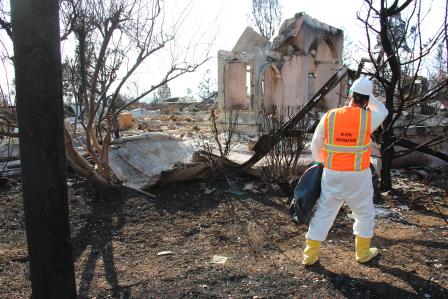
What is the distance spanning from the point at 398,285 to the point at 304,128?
124 inches

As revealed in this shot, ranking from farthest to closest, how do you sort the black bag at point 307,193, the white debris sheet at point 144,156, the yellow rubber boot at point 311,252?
the white debris sheet at point 144,156, the black bag at point 307,193, the yellow rubber boot at point 311,252

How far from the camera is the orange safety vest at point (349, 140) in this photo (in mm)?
3539

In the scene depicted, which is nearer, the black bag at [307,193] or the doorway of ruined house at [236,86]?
the black bag at [307,193]

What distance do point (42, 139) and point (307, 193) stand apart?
2.39 m

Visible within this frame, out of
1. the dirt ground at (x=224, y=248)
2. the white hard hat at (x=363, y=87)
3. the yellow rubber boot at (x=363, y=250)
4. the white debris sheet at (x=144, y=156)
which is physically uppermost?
the white hard hat at (x=363, y=87)

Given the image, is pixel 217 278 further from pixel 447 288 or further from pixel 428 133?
pixel 428 133

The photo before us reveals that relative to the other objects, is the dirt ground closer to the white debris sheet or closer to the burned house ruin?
the white debris sheet

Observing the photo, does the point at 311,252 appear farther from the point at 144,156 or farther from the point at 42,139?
the point at 144,156

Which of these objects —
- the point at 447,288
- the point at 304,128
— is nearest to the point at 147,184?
the point at 304,128

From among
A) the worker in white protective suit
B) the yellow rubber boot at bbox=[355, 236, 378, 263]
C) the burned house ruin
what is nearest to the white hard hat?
the worker in white protective suit

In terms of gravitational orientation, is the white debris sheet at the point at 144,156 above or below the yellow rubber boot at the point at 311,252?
above

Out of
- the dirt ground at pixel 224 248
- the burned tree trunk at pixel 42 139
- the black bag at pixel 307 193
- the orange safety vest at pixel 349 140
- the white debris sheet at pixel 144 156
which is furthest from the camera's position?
the white debris sheet at pixel 144 156

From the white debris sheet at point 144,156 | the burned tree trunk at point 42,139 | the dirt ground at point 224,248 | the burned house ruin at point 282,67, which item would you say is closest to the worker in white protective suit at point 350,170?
the dirt ground at point 224,248

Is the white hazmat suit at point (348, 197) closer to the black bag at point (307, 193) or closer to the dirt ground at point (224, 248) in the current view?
the black bag at point (307, 193)
